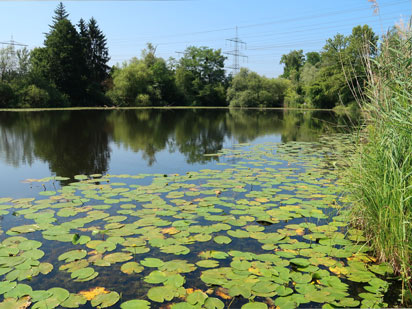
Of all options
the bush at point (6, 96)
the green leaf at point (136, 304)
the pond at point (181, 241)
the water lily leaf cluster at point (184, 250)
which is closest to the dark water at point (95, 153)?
the pond at point (181, 241)

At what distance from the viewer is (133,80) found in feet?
130

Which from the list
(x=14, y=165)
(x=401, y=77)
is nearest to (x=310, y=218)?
(x=401, y=77)

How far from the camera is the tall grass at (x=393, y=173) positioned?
2.57m

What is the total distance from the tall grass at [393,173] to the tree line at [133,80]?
25608mm

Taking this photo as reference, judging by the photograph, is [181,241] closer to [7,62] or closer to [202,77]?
[7,62]

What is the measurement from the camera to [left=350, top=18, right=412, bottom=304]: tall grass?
8.42 feet

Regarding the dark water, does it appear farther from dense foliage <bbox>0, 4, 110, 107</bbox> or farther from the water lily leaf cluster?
dense foliage <bbox>0, 4, 110, 107</bbox>

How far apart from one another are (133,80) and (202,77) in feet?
53.8

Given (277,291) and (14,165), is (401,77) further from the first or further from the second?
(14,165)

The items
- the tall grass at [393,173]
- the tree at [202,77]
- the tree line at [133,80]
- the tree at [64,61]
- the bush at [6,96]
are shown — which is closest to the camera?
the tall grass at [393,173]

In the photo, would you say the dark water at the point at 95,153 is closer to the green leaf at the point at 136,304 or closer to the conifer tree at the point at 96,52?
the green leaf at the point at 136,304

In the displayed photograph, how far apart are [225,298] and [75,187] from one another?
354 cm

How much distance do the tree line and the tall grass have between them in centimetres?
2561

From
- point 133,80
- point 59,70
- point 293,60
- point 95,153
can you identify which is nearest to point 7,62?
point 59,70
